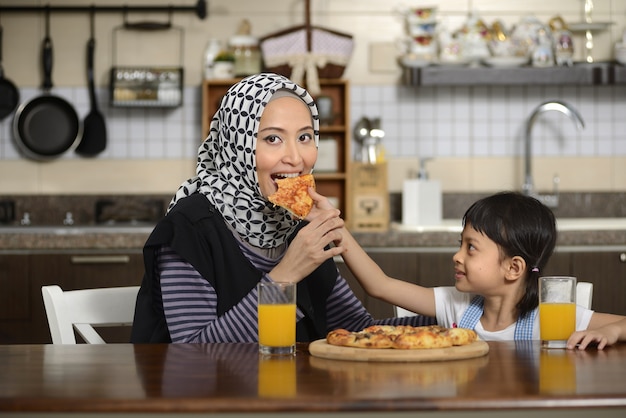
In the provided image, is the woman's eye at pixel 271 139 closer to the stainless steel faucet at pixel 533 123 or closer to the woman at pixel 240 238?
the woman at pixel 240 238

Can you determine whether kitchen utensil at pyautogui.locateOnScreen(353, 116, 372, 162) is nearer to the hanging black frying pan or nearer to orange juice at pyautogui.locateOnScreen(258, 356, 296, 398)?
the hanging black frying pan

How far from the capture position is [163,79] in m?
4.16

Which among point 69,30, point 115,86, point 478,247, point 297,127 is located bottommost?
point 478,247

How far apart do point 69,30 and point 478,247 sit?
2.87 meters

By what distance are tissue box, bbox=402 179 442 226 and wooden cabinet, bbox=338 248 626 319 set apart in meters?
0.44

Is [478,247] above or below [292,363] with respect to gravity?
above

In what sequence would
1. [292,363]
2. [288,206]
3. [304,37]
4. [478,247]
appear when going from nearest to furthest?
1. [292,363]
2. [288,206]
3. [478,247]
4. [304,37]

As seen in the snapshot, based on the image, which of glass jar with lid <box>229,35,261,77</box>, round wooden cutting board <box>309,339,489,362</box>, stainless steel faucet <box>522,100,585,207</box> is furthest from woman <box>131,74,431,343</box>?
stainless steel faucet <box>522,100,585,207</box>

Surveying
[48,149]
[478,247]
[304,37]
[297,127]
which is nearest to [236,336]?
[297,127]

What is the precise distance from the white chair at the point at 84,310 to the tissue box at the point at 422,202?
7.14 ft

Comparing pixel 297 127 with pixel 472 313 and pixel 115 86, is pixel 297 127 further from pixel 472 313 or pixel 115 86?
pixel 115 86

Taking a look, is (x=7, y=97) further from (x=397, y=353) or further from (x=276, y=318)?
(x=397, y=353)

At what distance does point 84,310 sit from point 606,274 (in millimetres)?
2324

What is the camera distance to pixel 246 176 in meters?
1.88
